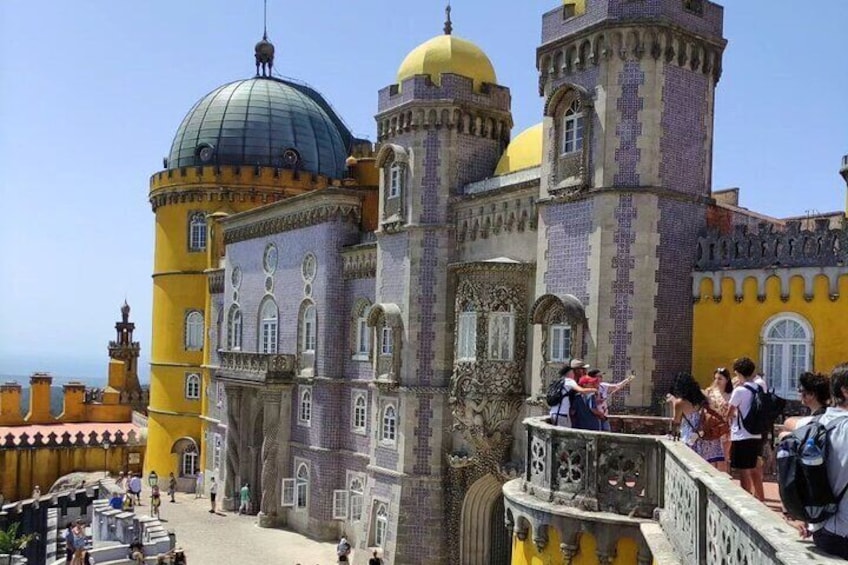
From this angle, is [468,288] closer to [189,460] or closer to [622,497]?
[622,497]

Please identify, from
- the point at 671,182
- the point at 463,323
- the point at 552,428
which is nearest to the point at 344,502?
the point at 463,323

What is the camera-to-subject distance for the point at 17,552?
88.9ft

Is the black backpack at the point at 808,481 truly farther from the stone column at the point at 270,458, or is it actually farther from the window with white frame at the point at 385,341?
the stone column at the point at 270,458

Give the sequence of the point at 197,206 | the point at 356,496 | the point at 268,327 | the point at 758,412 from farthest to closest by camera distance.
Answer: the point at 197,206 → the point at 268,327 → the point at 356,496 → the point at 758,412

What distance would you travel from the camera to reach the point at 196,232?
4047cm

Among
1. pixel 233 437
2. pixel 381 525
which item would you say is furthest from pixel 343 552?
pixel 233 437

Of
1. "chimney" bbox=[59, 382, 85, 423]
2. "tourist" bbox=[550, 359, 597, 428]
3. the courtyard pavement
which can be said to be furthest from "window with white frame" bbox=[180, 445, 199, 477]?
"tourist" bbox=[550, 359, 597, 428]

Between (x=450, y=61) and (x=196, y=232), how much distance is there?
2012 centimetres

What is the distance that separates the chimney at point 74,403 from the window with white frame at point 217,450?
15.5 metres

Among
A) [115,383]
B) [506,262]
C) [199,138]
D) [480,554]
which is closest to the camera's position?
[506,262]

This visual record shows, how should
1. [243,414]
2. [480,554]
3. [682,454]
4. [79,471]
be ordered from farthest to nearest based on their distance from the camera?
[79,471], [243,414], [480,554], [682,454]

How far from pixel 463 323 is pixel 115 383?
1537 inches

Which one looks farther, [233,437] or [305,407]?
[233,437]

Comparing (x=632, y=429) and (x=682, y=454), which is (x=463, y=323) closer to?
(x=632, y=429)
